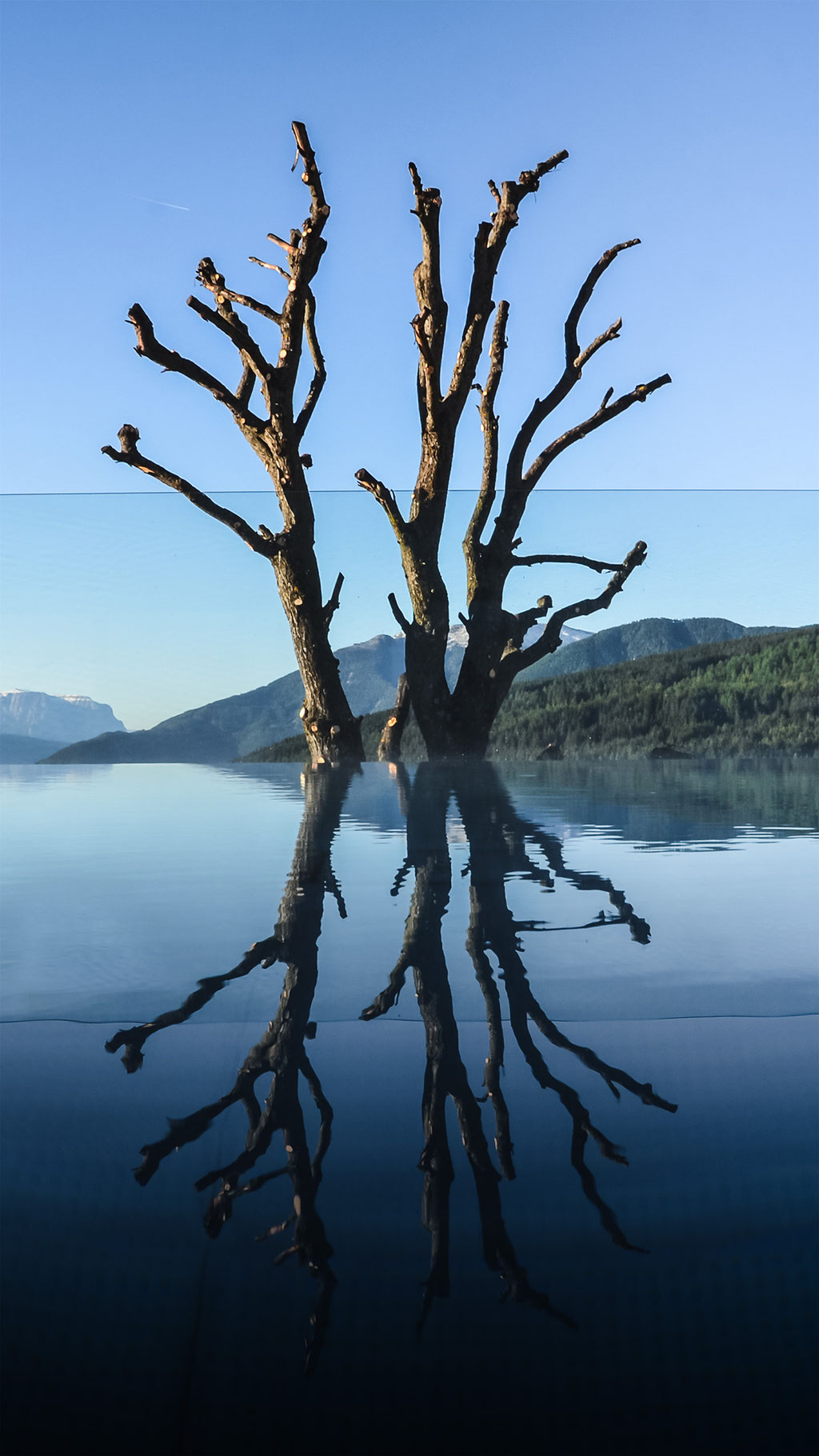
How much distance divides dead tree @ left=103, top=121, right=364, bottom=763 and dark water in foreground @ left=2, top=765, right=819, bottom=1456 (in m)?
3.93

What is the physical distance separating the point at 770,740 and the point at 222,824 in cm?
355

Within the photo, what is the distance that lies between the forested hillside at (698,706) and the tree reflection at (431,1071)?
3.72 metres

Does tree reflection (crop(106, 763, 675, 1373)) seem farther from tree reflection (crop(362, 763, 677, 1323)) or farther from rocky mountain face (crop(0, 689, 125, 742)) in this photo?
rocky mountain face (crop(0, 689, 125, 742))

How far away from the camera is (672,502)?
22.7 ft

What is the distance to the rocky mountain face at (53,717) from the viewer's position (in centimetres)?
674

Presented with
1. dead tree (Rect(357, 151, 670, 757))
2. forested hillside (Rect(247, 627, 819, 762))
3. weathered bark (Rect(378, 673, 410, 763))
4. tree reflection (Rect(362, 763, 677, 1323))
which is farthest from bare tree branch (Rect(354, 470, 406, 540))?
tree reflection (Rect(362, 763, 677, 1323))

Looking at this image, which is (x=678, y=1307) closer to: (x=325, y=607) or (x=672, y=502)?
(x=325, y=607)

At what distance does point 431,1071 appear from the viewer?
3.63 ft

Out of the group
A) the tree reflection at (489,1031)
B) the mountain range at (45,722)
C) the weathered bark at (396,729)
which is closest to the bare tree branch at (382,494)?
the weathered bark at (396,729)

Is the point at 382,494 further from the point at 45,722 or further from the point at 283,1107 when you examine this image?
the point at 283,1107

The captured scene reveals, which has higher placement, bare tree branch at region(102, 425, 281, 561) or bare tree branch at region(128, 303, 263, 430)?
bare tree branch at region(128, 303, 263, 430)

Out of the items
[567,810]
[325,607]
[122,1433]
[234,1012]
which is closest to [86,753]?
[325,607]

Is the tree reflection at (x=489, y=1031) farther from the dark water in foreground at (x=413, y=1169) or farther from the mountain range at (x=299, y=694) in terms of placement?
the mountain range at (x=299, y=694)

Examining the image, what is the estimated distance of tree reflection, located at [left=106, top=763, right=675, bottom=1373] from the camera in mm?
822
